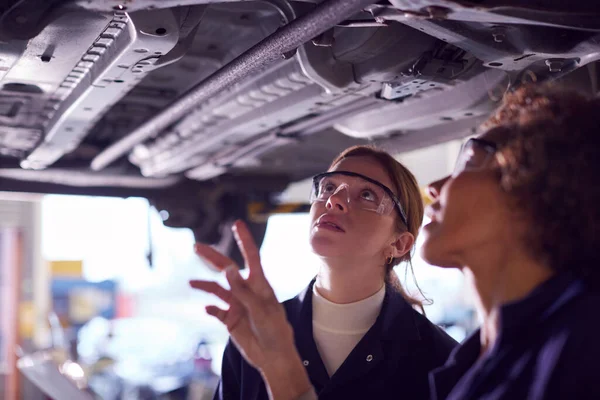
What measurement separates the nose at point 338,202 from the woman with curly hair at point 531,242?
0.67m

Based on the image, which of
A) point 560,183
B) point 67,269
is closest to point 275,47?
point 560,183

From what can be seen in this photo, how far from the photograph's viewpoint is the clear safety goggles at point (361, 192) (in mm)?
2264

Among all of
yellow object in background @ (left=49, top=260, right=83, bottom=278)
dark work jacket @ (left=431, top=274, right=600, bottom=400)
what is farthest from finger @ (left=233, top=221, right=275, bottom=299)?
yellow object in background @ (left=49, top=260, right=83, bottom=278)

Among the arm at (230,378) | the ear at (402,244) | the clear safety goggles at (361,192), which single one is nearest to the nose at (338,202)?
the clear safety goggles at (361,192)

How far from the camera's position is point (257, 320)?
164 cm

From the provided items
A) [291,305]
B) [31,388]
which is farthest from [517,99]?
[31,388]

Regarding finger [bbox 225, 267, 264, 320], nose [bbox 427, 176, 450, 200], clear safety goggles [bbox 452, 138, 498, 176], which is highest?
clear safety goggles [bbox 452, 138, 498, 176]

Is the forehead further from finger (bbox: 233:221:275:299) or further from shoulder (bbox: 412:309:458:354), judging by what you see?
finger (bbox: 233:221:275:299)

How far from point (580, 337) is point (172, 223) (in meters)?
3.55

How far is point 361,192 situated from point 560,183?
1016 millimetres

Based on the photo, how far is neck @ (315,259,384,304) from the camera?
2.21 metres

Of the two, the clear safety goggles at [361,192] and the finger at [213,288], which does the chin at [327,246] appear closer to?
the clear safety goggles at [361,192]

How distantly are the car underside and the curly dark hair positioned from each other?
1.33ft

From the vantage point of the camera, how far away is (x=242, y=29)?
2701 millimetres
